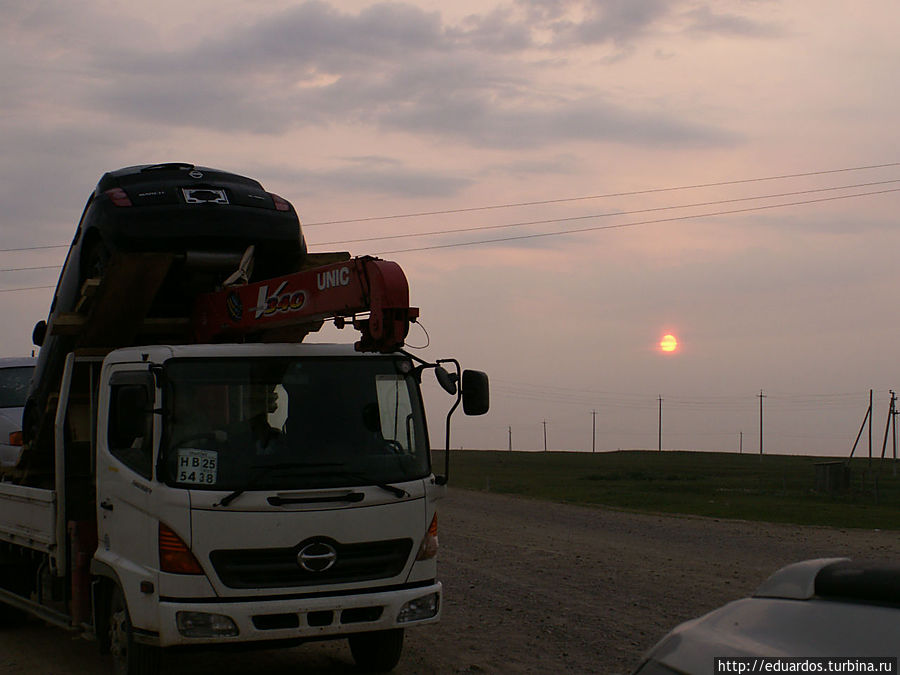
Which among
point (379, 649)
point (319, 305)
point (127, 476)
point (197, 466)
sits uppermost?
point (319, 305)

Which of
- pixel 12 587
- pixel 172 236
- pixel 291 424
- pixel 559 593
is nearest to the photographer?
pixel 291 424

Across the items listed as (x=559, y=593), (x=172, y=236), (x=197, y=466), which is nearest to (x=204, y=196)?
(x=172, y=236)

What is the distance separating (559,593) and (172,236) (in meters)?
6.37

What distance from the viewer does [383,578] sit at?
744 cm

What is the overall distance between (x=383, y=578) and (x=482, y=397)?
58.2 inches

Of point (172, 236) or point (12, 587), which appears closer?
point (172, 236)

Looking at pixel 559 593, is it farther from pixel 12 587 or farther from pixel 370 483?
pixel 12 587

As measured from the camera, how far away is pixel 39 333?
9875 millimetres

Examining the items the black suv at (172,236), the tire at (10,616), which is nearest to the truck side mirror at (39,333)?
the black suv at (172,236)

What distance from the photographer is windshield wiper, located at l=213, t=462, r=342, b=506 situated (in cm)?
696

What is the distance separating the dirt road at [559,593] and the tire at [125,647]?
1.11 m

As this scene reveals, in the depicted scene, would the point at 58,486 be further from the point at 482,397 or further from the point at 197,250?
the point at 482,397

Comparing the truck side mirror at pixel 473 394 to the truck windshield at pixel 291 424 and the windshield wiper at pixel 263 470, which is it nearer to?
the truck windshield at pixel 291 424

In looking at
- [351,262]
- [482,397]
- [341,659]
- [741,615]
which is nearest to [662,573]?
[341,659]
